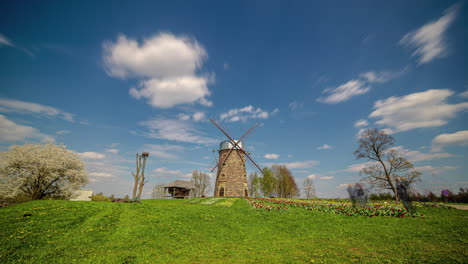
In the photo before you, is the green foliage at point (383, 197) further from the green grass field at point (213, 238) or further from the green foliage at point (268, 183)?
the green foliage at point (268, 183)

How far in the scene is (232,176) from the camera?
35.0 meters

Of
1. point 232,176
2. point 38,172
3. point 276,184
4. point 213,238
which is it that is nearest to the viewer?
point 213,238

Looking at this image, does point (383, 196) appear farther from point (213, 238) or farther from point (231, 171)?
point (213, 238)

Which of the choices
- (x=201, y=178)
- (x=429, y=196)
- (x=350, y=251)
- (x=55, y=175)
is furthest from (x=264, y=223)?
(x=201, y=178)

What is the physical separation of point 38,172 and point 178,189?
25.7 m

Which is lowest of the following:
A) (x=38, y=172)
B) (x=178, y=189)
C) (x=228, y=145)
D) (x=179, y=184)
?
(x=178, y=189)

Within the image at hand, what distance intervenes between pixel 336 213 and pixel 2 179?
32.0 meters

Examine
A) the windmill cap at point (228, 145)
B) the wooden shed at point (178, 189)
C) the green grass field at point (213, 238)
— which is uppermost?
the windmill cap at point (228, 145)

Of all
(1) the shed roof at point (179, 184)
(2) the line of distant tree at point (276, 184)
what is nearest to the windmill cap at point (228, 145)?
(1) the shed roof at point (179, 184)

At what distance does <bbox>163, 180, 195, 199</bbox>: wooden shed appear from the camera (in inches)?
1622

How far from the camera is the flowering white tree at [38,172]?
1875cm

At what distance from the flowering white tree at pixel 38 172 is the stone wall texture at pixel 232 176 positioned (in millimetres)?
21230

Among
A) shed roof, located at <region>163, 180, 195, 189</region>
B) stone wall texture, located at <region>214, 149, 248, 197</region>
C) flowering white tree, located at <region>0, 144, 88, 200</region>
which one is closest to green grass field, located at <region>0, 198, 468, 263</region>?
flowering white tree, located at <region>0, 144, 88, 200</region>

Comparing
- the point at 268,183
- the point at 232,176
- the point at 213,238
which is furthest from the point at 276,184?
the point at 213,238
